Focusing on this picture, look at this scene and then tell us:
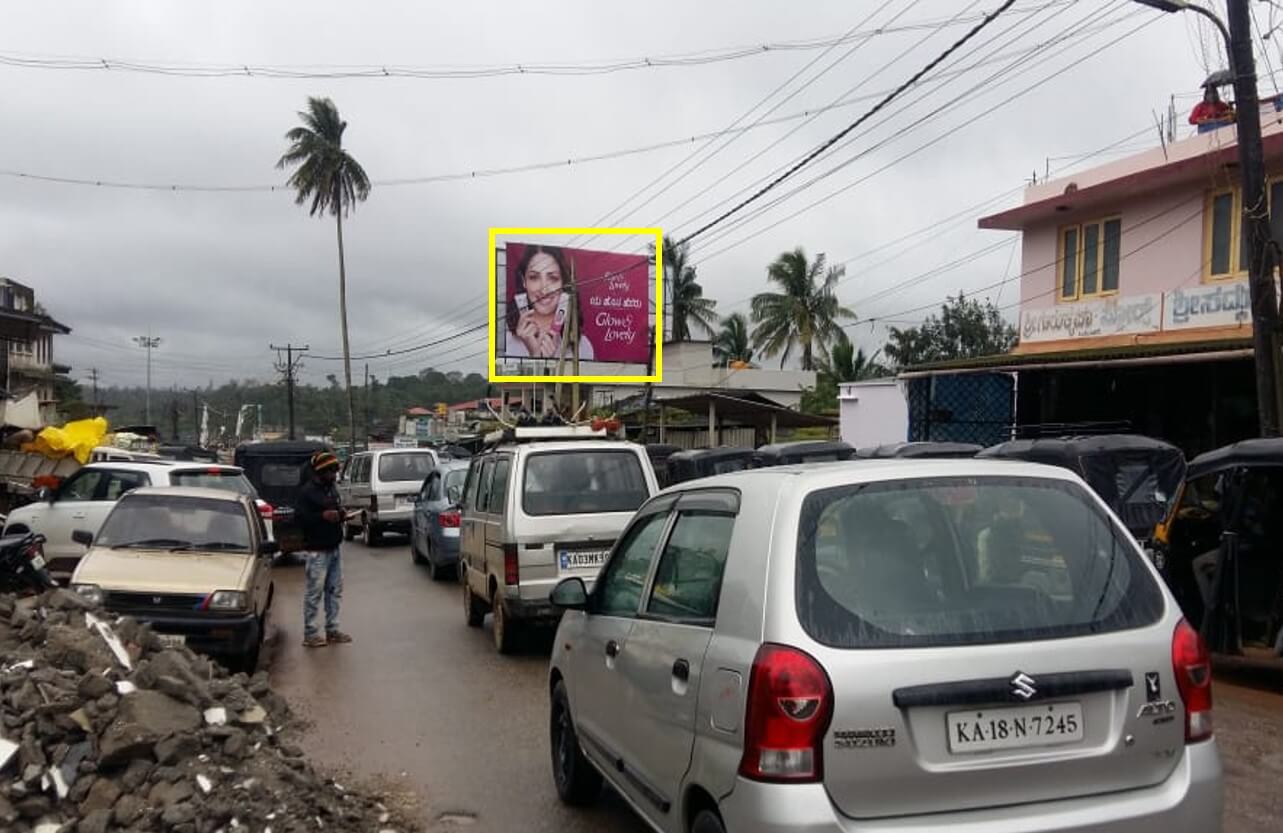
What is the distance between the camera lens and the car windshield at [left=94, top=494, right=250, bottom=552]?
9.51 meters

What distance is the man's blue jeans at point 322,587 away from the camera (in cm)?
1030

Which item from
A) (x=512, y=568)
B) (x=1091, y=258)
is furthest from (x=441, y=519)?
(x=1091, y=258)

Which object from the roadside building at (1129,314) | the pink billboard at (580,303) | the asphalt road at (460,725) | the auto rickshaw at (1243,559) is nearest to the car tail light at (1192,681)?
the asphalt road at (460,725)

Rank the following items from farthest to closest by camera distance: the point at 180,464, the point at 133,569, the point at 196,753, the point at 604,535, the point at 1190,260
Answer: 1. the point at 1190,260
2. the point at 180,464
3. the point at 604,535
4. the point at 133,569
5. the point at 196,753

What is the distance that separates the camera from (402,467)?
70.2 feet

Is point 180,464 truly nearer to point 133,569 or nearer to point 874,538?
point 133,569

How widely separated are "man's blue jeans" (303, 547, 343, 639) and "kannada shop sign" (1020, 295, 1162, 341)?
48.2 feet

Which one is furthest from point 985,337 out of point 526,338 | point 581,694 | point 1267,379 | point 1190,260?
point 581,694

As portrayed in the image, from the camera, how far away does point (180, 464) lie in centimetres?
1448

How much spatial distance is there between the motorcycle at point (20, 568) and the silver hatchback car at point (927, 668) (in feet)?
22.9

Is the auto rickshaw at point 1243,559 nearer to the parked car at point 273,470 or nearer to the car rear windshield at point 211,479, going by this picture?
the car rear windshield at point 211,479

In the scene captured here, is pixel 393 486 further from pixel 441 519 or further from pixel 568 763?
pixel 568 763

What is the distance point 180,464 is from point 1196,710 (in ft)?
45.0

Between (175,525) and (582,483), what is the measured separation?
3744 millimetres
